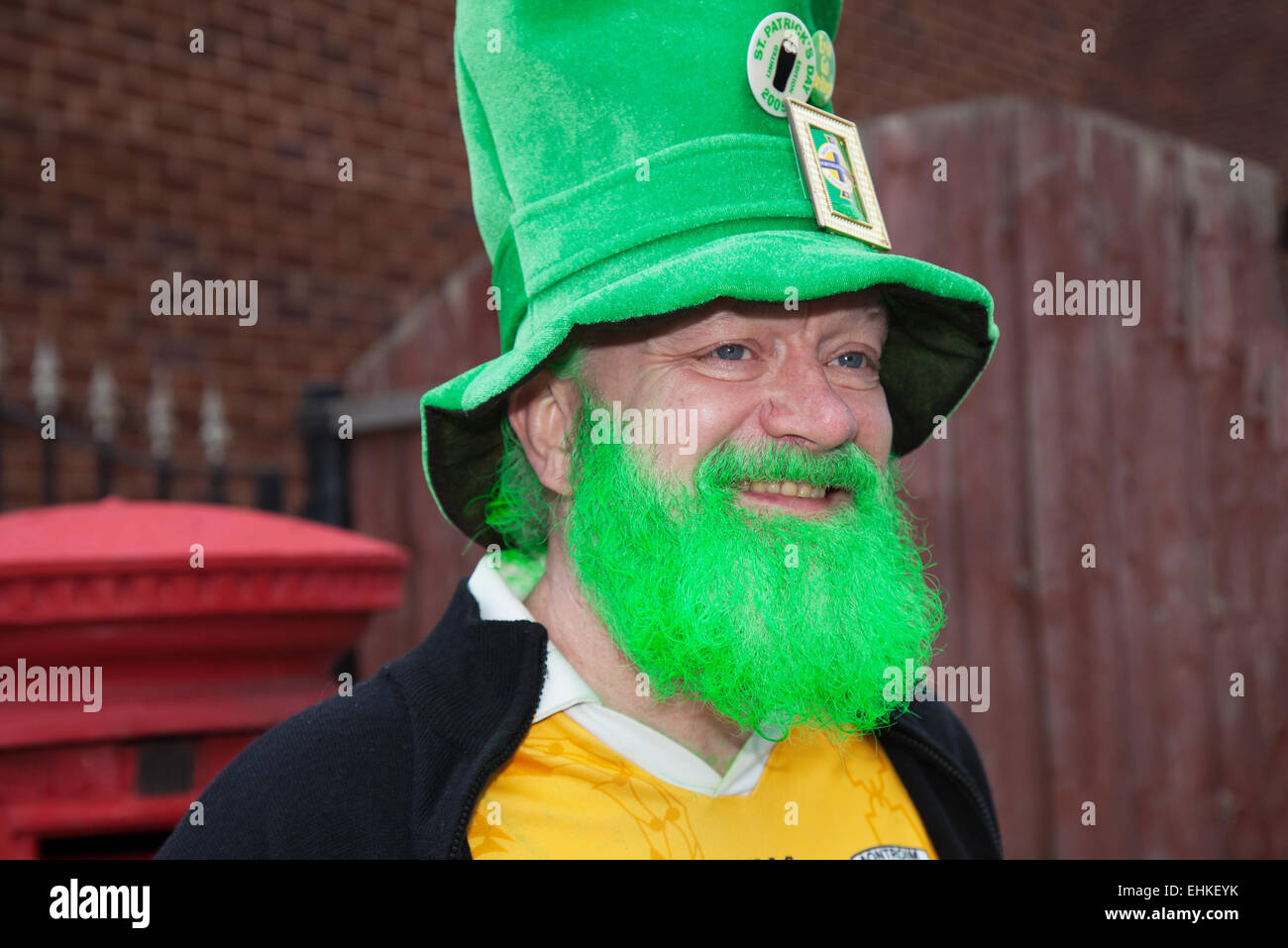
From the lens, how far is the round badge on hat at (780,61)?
5.62ft

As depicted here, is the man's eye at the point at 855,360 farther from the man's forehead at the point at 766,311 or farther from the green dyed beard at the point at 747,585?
the green dyed beard at the point at 747,585

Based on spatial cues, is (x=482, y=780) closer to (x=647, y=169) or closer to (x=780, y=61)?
(x=647, y=169)

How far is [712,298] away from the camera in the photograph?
164 centimetres

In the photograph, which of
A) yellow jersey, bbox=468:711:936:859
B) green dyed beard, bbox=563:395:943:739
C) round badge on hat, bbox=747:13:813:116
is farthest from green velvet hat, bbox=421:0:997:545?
yellow jersey, bbox=468:711:936:859

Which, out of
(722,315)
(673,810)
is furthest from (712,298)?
(673,810)

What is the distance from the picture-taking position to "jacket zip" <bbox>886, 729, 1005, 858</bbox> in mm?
1884

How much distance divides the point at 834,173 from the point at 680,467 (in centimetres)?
50

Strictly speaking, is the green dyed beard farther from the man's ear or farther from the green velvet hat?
the green velvet hat

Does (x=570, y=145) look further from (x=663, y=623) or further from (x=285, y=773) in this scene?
(x=285, y=773)

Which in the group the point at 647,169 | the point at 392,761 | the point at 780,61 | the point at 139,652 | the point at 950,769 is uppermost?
the point at 780,61

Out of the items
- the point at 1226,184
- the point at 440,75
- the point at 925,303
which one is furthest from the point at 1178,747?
the point at 440,75

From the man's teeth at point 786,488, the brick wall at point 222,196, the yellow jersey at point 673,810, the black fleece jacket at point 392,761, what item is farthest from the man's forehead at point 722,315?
the brick wall at point 222,196
